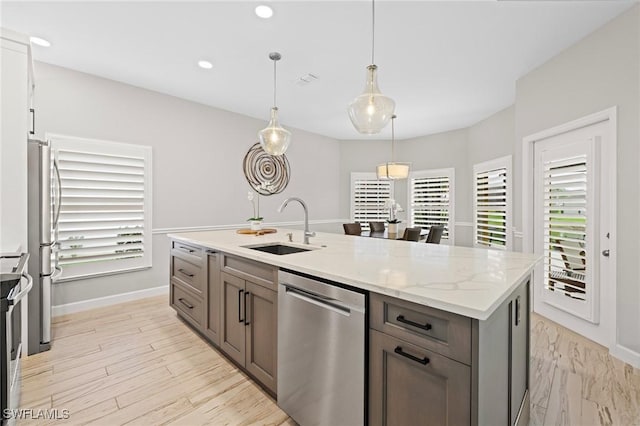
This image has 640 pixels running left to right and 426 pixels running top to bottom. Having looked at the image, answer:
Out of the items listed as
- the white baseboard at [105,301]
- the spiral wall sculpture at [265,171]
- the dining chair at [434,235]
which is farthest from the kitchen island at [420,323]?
the spiral wall sculpture at [265,171]

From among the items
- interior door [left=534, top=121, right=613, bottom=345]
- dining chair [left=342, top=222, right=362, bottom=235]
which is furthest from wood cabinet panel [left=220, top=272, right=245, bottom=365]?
dining chair [left=342, top=222, right=362, bottom=235]

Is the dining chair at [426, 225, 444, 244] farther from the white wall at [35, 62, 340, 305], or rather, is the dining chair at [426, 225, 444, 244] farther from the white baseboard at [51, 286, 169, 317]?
the white baseboard at [51, 286, 169, 317]

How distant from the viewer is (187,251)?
2811mm

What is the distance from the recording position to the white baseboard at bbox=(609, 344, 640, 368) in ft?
7.60

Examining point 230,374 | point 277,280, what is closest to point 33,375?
point 230,374

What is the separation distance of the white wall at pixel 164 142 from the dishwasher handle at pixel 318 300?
3158mm

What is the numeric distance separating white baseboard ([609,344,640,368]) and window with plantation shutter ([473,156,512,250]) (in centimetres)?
215

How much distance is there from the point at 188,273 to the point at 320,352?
1.80 m

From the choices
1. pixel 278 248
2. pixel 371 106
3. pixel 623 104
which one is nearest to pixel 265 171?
pixel 278 248

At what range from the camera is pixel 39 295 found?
255 centimetres

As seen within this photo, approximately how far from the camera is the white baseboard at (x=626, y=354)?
7.60 ft

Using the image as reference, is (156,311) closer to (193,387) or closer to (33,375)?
(33,375)

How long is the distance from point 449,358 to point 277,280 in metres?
1.01

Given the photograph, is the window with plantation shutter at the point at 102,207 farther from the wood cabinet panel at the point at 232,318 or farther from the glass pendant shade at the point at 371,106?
the glass pendant shade at the point at 371,106
